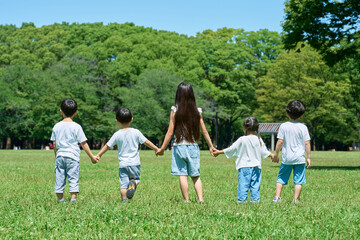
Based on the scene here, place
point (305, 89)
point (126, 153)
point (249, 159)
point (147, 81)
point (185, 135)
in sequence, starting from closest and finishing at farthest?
point (185, 135) < point (249, 159) < point (126, 153) < point (147, 81) < point (305, 89)

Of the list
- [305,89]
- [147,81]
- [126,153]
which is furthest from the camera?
[305,89]

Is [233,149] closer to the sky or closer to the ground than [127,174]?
closer to the sky

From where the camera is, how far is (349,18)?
20.6 metres

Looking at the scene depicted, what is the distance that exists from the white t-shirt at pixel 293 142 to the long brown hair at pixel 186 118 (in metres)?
1.66

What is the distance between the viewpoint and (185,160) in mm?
7379

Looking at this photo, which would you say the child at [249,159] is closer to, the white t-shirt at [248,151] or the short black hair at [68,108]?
the white t-shirt at [248,151]

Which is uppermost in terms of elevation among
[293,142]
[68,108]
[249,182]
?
[68,108]

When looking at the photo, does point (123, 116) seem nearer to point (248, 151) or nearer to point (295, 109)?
point (248, 151)

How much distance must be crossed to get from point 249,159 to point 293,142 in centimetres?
92

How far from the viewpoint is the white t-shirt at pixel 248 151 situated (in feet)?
24.8

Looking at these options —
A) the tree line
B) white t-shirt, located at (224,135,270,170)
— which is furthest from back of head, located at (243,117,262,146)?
the tree line

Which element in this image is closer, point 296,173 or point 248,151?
point 248,151

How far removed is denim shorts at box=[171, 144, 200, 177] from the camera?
7.31 m

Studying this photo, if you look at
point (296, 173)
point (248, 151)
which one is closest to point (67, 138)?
point (248, 151)
